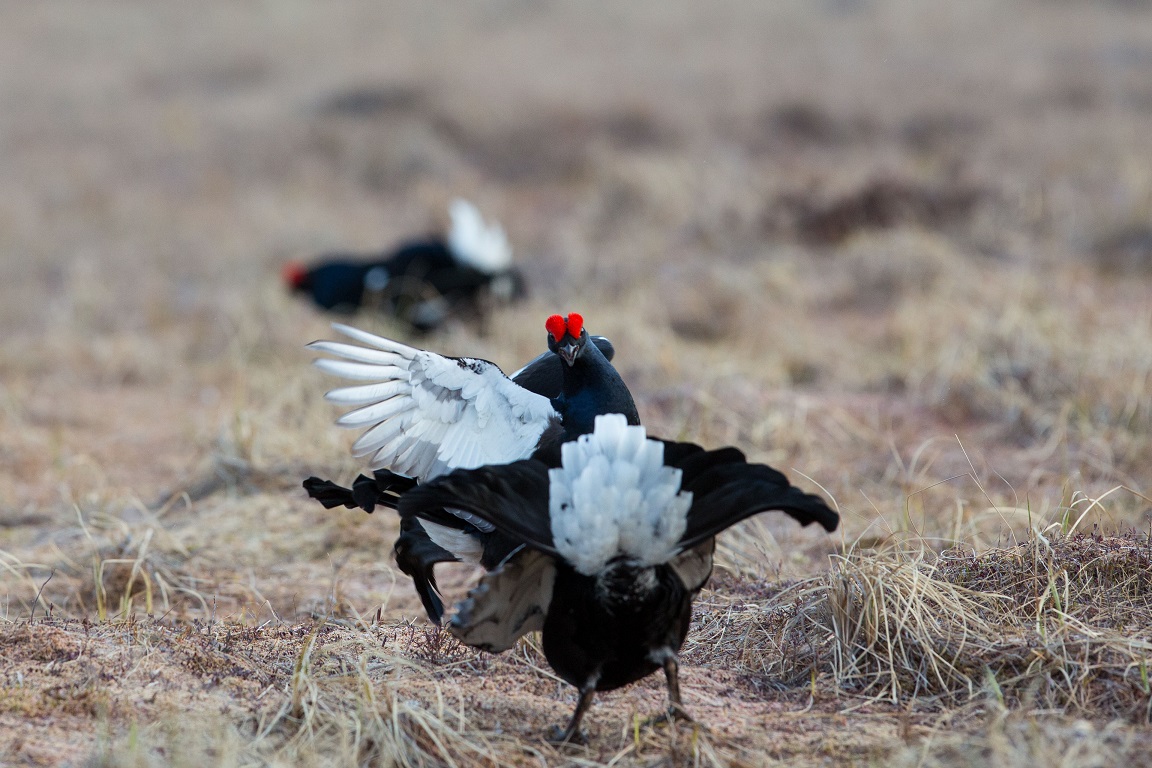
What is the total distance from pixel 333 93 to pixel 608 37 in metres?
4.16

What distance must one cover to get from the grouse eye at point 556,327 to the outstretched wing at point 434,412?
Result: 16cm

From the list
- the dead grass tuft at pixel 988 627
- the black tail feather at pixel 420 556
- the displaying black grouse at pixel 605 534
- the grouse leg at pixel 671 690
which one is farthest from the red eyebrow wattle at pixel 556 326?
the dead grass tuft at pixel 988 627

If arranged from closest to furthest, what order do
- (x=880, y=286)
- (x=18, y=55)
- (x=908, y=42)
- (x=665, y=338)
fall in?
1. (x=665, y=338)
2. (x=880, y=286)
3. (x=908, y=42)
4. (x=18, y=55)

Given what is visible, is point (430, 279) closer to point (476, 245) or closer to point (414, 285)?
point (414, 285)

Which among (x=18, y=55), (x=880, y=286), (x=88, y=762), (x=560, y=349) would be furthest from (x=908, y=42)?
(x=88, y=762)

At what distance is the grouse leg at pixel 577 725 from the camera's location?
2629 millimetres

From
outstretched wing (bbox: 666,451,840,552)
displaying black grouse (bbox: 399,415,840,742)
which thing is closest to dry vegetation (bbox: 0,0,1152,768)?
displaying black grouse (bbox: 399,415,840,742)

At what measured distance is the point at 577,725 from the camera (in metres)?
2.66

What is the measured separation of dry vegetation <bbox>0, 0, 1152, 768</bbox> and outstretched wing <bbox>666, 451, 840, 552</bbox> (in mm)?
463

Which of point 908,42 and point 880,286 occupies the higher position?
point 908,42

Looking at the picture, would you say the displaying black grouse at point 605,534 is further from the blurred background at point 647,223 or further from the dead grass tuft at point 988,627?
the blurred background at point 647,223

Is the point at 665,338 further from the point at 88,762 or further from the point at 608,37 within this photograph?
the point at 608,37

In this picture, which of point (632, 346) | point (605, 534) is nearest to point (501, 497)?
point (605, 534)

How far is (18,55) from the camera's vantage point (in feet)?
57.4
